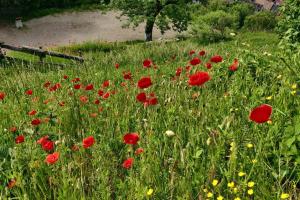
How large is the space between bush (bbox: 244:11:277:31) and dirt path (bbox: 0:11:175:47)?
199 inches

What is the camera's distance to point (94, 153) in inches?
131

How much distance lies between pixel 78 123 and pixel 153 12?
20183 mm

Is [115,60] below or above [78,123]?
below

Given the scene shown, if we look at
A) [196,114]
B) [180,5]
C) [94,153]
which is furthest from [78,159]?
[180,5]

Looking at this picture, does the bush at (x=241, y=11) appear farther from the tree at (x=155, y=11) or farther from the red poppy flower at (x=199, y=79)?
the red poppy flower at (x=199, y=79)

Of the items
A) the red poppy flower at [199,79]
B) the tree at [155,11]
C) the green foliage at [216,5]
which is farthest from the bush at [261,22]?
the red poppy flower at [199,79]

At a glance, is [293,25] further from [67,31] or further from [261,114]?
[67,31]

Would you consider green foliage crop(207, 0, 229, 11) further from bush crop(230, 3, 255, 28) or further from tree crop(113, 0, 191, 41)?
tree crop(113, 0, 191, 41)

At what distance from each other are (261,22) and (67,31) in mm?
12458

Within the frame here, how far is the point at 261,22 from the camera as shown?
2744cm

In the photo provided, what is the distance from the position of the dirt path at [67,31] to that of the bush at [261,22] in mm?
5054

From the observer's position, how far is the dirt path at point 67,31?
80.7 feet

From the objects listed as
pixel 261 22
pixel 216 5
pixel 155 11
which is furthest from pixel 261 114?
pixel 216 5

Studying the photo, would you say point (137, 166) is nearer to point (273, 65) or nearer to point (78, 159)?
point (78, 159)
